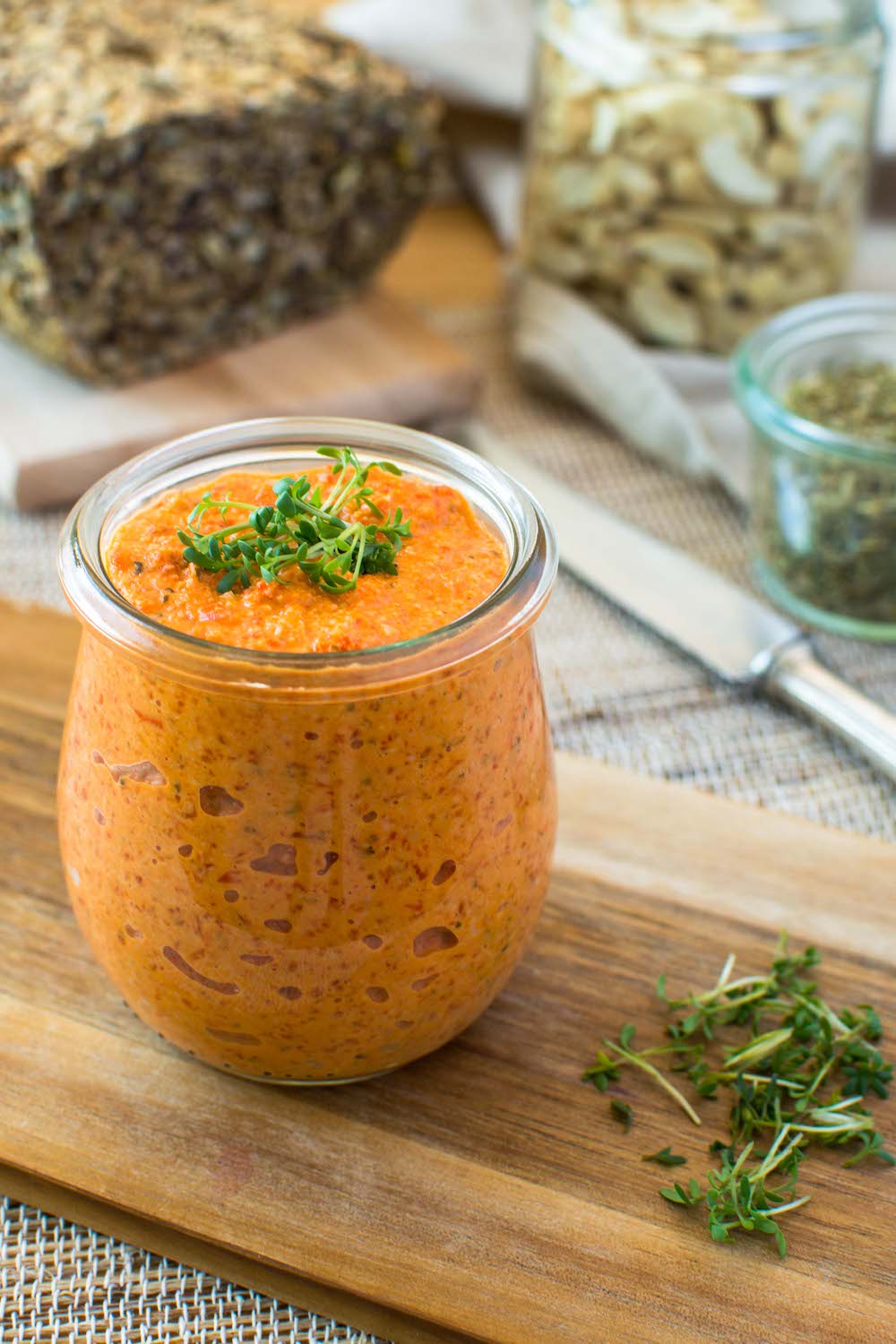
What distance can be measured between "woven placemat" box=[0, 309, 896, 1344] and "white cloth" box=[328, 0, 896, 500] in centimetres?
7

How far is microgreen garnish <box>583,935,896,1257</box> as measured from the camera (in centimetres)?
110

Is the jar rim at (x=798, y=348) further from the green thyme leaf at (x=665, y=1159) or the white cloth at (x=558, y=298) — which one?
the green thyme leaf at (x=665, y=1159)

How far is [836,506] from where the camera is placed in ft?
6.08

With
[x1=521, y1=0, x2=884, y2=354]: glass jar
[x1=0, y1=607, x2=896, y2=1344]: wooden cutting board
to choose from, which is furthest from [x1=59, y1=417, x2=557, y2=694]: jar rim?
[x1=521, y1=0, x2=884, y2=354]: glass jar

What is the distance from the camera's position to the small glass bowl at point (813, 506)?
1824 millimetres

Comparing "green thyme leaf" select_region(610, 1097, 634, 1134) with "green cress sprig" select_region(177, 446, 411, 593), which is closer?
"green cress sprig" select_region(177, 446, 411, 593)

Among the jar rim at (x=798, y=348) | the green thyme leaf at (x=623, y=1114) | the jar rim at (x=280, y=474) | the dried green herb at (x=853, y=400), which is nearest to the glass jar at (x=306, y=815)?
the jar rim at (x=280, y=474)

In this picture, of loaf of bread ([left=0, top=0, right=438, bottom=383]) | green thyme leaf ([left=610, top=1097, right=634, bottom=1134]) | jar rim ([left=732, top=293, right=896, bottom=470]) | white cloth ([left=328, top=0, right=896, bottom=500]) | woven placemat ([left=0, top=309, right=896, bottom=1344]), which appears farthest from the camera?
white cloth ([left=328, top=0, right=896, bottom=500])

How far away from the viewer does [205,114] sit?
212cm

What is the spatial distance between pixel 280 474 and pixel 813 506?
2.93 feet

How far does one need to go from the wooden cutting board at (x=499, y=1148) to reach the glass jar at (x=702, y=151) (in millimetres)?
1177

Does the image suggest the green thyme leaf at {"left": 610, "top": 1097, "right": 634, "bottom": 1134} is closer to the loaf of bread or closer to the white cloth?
the white cloth

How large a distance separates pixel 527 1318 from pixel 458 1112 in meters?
0.19

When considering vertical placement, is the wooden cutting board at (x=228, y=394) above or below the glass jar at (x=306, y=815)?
below
